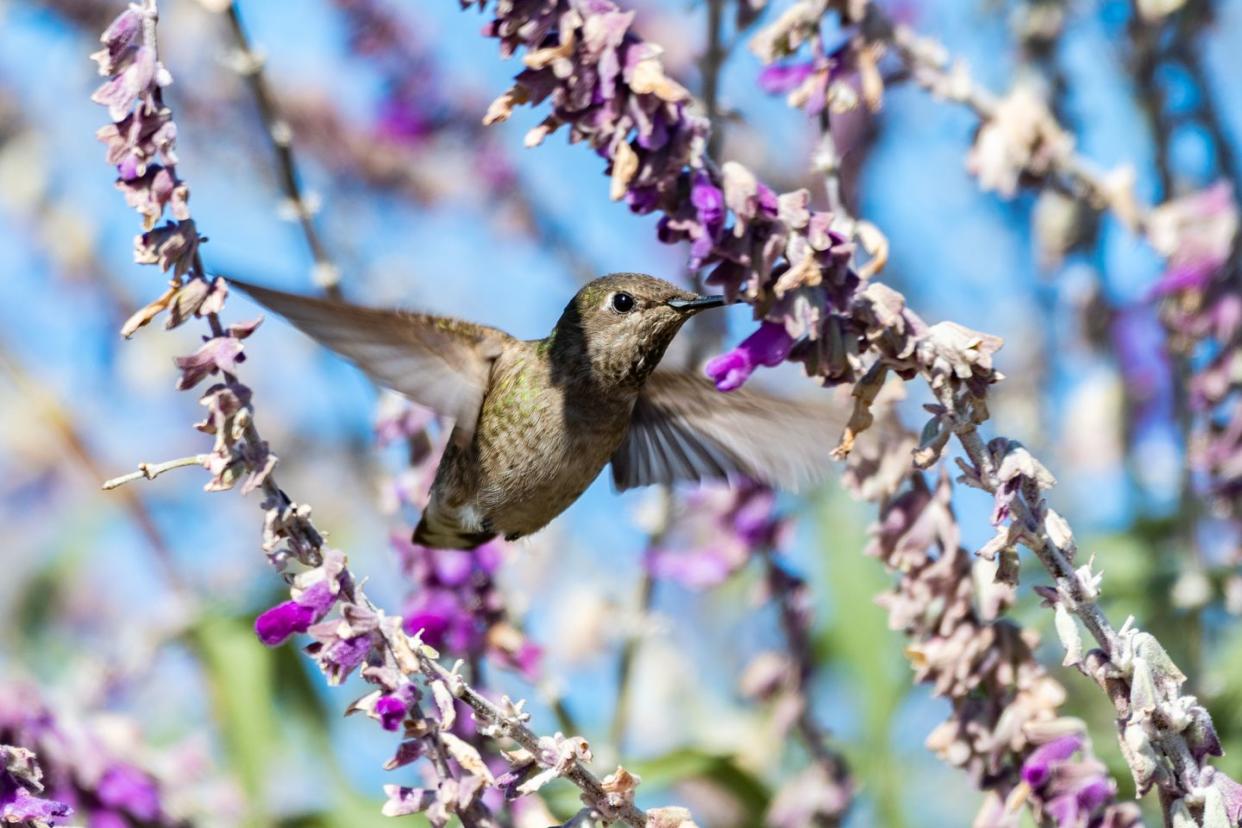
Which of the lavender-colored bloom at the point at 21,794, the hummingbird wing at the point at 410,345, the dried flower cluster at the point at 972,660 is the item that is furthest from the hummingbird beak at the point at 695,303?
the lavender-colored bloom at the point at 21,794

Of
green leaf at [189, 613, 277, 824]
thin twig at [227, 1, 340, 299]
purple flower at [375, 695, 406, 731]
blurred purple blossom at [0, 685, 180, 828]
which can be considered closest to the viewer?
purple flower at [375, 695, 406, 731]

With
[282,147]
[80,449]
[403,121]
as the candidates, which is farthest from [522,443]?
[403,121]

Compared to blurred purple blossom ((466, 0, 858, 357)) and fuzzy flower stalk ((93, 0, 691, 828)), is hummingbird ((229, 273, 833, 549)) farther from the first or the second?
fuzzy flower stalk ((93, 0, 691, 828))

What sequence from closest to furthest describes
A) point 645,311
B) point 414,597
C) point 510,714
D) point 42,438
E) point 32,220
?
point 510,714, point 414,597, point 645,311, point 32,220, point 42,438

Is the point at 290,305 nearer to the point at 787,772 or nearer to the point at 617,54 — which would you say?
the point at 617,54

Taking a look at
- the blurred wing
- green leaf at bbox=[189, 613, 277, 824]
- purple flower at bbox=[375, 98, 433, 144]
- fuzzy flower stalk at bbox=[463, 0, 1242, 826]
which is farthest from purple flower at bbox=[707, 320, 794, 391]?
purple flower at bbox=[375, 98, 433, 144]

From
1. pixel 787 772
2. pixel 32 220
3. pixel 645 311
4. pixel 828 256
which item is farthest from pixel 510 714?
pixel 32 220
